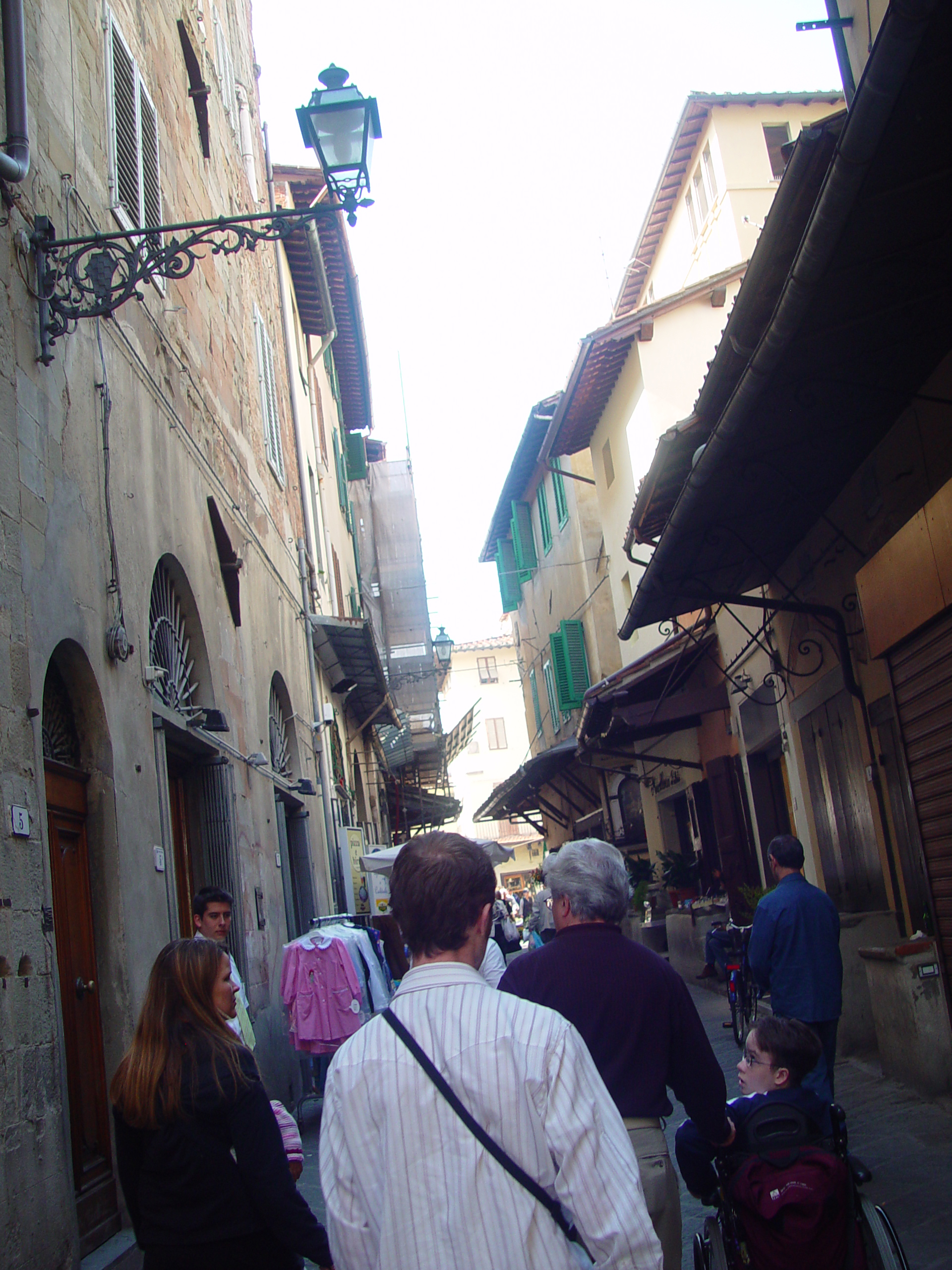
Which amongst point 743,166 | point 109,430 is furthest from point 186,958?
point 743,166

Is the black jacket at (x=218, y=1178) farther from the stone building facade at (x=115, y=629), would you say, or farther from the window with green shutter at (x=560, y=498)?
the window with green shutter at (x=560, y=498)

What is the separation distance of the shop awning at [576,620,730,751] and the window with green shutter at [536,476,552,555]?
34.6 ft

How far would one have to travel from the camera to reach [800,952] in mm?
5598

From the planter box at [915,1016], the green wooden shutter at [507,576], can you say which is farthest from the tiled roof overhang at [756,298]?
the green wooden shutter at [507,576]

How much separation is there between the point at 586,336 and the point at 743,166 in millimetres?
4187

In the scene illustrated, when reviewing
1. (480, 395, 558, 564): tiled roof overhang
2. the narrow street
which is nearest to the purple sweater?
the narrow street

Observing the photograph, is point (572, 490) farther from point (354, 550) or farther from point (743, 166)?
point (743, 166)

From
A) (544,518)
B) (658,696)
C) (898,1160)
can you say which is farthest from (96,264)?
(544,518)

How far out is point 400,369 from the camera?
33719mm

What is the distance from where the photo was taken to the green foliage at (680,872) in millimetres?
15906

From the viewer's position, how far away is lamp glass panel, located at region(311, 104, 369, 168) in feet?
21.0

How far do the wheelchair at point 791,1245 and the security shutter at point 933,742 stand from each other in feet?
12.6

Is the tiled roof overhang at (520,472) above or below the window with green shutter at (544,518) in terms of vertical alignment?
above

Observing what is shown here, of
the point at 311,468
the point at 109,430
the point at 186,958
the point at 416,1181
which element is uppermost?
the point at 311,468
